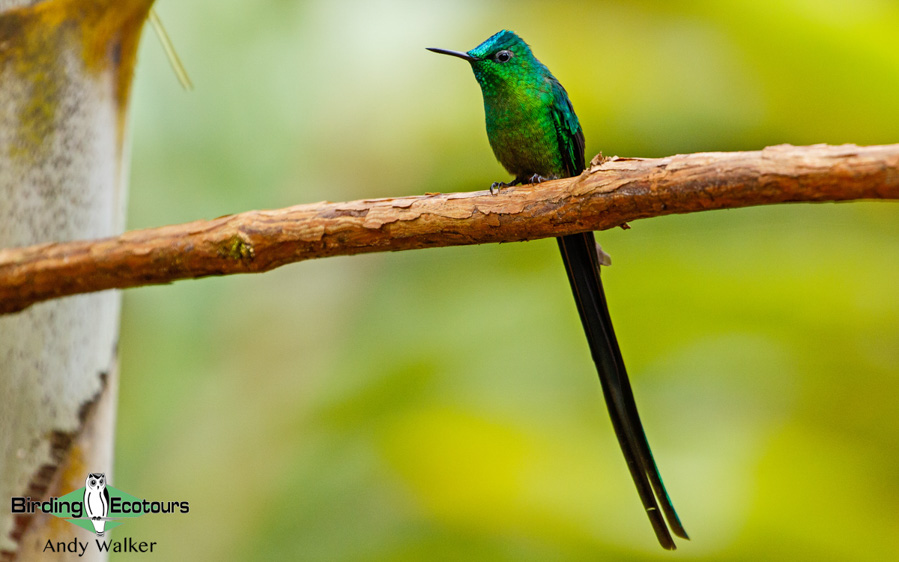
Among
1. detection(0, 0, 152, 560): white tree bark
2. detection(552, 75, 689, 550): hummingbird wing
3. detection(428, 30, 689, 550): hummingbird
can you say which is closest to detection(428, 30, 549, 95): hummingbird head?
detection(428, 30, 689, 550): hummingbird

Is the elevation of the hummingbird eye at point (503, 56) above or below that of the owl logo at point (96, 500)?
above

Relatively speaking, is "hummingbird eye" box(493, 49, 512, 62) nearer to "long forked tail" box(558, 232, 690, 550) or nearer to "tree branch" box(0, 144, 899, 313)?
"long forked tail" box(558, 232, 690, 550)

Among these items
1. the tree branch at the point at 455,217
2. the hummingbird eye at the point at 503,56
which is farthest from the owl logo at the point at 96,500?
the hummingbird eye at the point at 503,56

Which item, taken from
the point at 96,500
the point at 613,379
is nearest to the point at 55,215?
the point at 96,500

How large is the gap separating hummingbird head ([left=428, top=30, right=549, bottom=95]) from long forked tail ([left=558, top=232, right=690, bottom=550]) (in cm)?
42

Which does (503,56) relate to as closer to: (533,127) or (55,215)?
(533,127)

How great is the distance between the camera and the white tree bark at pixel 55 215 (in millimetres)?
1331

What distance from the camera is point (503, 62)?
1752 millimetres

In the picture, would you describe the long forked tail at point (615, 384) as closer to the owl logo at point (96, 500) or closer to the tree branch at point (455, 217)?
the tree branch at point (455, 217)

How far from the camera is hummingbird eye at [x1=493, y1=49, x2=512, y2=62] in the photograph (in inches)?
68.8

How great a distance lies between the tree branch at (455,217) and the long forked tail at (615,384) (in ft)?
1.20

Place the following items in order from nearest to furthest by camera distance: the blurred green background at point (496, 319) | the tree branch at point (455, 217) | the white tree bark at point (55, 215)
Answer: the tree branch at point (455, 217), the white tree bark at point (55, 215), the blurred green background at point (496, 319)

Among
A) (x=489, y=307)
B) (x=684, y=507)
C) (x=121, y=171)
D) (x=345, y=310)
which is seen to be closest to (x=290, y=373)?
(x=345, y=310)

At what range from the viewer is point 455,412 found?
2.36 meters
